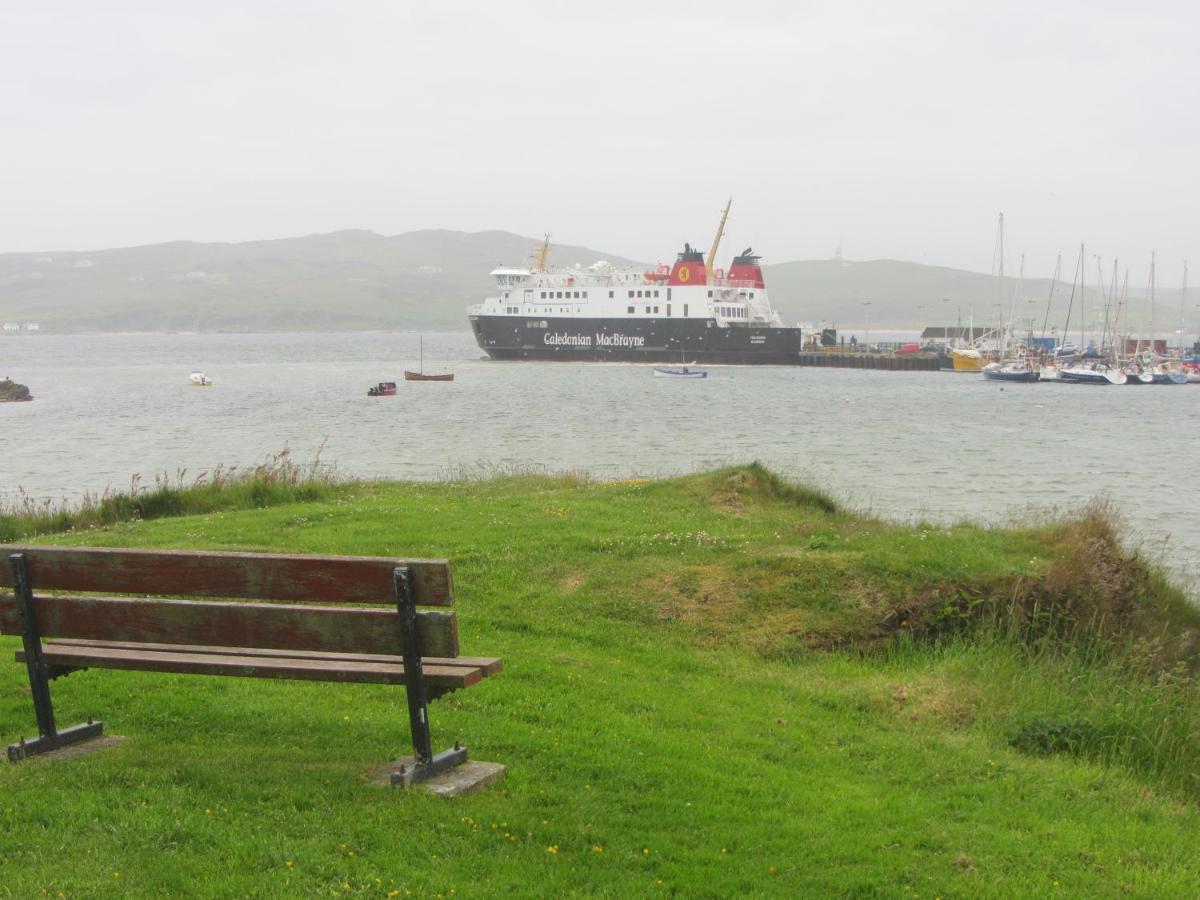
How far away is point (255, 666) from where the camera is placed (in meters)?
4.62

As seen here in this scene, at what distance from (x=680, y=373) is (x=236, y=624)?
2432 inches

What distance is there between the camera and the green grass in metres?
3.97

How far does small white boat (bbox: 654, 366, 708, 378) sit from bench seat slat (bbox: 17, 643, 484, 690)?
6091 cm

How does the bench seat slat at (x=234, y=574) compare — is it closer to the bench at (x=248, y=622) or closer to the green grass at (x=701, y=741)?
→ the bench at (x=248, y=622)

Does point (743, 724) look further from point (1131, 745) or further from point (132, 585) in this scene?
point (132, 585)

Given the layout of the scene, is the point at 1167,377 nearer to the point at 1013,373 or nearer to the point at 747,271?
the point at 1013,373

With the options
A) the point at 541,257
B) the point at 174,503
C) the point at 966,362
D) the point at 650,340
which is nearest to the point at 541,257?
the point at 541,257

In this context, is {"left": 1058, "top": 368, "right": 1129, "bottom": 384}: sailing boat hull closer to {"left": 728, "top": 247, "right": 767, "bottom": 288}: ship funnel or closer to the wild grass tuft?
{"left": 728, "top": 247, "right": 767, "bottom": 288}: ship funnel

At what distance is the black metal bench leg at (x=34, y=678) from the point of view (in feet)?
15.1

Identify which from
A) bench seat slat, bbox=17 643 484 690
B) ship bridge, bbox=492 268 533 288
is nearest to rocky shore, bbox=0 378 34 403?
ship bridge, bbox=492 268 533 288

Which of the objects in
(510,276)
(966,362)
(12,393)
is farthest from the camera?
(966,362)

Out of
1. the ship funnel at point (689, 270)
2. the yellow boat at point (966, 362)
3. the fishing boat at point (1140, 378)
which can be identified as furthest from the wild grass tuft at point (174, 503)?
the yellow boat at point (966, 362)

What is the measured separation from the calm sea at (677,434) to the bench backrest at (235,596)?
1045cm

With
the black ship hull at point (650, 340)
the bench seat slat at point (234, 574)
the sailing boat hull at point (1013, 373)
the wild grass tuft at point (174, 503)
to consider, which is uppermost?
the black ship hull at point (650, 340)
